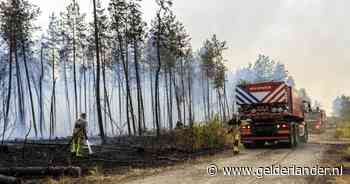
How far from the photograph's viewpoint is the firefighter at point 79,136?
18031 millimetres

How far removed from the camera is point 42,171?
1381 cm

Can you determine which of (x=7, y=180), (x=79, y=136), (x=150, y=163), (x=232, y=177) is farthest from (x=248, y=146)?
(x=7, y=180)

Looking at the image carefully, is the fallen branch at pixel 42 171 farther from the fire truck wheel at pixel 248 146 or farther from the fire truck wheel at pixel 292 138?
the fire truck wheel at pixel 292 138

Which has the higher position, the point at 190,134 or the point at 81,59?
the point at 81,59

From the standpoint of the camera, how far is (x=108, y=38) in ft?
148

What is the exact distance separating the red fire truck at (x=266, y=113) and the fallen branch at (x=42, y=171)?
1242 centimetres

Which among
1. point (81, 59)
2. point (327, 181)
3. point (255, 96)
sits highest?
point (81, 59)

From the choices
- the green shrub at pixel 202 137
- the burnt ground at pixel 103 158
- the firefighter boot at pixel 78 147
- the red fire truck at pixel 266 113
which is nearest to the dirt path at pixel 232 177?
the burnt ground at pixel 103 158

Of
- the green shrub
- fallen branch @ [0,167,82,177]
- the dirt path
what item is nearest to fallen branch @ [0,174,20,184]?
fallen branch @ [0,167,82,177]

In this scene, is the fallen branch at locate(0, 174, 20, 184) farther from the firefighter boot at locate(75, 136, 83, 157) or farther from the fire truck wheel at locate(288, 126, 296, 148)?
the fire truck wheel at locate(288, 126, 296, 148)

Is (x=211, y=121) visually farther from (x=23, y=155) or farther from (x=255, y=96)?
(x=23, y=155)

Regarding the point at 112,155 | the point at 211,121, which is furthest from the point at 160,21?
the point at 112,155

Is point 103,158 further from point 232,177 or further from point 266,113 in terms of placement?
point 266,113

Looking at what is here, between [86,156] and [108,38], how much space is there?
2781cm
